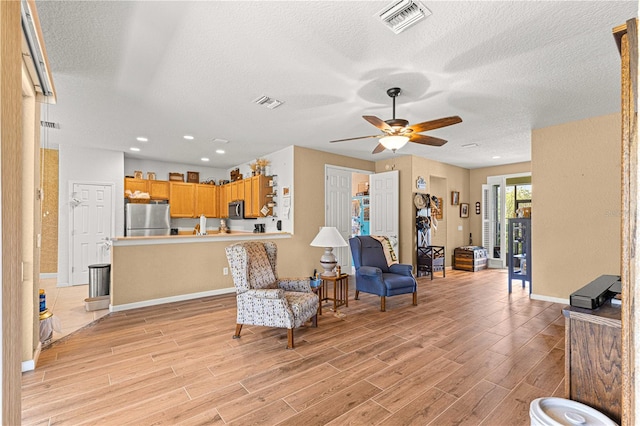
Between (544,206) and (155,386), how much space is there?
535 cm

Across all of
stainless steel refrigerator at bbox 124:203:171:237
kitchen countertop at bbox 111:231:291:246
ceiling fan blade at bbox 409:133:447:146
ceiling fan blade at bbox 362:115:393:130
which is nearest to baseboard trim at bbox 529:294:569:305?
ceiling fan blade at bbox 409:133:447:146

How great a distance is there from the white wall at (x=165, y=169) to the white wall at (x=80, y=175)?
0.74 meters

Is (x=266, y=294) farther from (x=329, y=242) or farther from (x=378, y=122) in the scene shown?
(x=378, y=122)

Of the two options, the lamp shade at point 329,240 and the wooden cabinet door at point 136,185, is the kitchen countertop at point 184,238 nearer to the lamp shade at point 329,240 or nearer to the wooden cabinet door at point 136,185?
the lamp shade at point 329,240

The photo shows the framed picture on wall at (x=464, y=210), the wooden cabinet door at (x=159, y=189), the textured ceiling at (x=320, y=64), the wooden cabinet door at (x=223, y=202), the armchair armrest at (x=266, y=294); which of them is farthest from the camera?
the framed picture on wall at (x=464, y=210)

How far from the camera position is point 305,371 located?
2443 millimetres

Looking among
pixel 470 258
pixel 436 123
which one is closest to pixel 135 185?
pixel 436 123

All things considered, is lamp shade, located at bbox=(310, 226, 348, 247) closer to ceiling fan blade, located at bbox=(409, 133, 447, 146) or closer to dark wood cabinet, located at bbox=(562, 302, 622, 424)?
ceiling fan blade, located at bbox=(409, 133, 447, 146)

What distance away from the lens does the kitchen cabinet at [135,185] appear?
6449 mm

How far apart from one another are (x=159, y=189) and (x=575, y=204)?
777 cm

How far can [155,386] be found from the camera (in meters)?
2.24

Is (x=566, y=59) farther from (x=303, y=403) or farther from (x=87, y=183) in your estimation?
(x=87, y=183)

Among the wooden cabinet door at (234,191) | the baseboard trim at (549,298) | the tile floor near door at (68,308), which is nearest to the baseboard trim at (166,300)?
the tile floor near door at (68,308)

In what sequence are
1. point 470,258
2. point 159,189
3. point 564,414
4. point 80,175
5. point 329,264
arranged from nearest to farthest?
point 564,414 < point 329,264 < point 80,175 < point 159,189 < point 470,258
